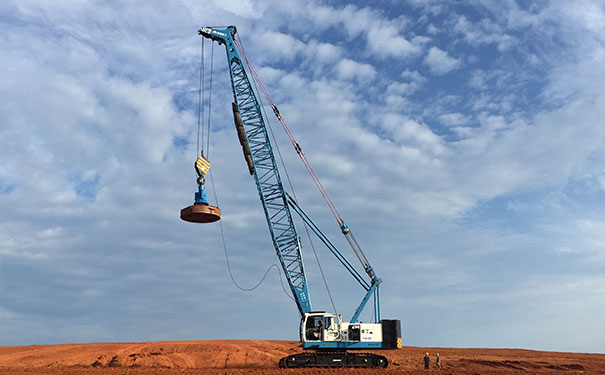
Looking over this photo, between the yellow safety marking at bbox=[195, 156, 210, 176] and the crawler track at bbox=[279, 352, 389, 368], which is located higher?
the yellow safety marking at bbox=[195, 156, 210, 176]

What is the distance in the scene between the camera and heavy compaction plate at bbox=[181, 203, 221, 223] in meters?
28.9

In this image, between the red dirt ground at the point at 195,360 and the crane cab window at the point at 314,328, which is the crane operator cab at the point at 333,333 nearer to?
the crane cab window at the point at 314,328

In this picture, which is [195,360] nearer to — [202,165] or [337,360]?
[337,360]

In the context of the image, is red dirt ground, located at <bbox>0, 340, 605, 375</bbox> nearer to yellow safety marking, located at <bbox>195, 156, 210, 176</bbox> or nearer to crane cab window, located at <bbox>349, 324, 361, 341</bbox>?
crane cab window, located at <bbox>349, 324, 361, 341</bbox>

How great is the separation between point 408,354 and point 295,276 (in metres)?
17.9

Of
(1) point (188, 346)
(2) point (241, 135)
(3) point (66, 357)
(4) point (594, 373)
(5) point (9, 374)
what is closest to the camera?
(5) point (9, 374)

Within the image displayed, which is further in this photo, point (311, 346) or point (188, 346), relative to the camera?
point (188, 346)

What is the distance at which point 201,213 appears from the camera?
94.5 feet

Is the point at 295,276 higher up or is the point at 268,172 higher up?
the point at 268,172

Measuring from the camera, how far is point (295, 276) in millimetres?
43125

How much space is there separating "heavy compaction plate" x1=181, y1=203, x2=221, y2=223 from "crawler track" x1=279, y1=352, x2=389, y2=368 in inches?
535

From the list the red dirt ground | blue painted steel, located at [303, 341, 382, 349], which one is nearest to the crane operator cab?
blue painted steel, located at [303, 341, 382, 349]

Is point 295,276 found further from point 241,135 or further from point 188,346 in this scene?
point 188,346

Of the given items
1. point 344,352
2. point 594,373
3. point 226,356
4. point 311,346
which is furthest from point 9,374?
point 594,373
